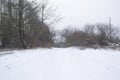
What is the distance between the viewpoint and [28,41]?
25750mm

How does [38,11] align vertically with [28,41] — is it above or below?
above

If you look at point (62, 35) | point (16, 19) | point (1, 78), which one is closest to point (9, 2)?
point (16, 19)

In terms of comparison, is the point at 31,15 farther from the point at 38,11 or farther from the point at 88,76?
the point at 88,76

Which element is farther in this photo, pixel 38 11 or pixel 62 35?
pixel 62 35

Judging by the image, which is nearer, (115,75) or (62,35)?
(115,75)

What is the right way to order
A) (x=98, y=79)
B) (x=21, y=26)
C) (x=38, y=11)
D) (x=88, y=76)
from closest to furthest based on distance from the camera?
(x=98, y=79), (x=88, y=76), (x=21, y=26), (x=38, y=11)

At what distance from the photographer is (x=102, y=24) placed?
7956 cm

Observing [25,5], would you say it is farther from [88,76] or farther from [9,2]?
[88,76]

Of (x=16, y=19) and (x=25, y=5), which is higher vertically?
(x=25, y=5)

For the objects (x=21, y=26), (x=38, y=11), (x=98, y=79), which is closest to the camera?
(x=98, y=79)

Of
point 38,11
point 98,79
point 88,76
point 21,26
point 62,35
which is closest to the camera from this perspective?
point 98,79

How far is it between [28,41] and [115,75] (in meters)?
21.9

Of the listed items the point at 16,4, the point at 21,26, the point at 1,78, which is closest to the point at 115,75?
the point at 1,78

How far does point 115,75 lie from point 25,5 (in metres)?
20.6
